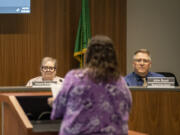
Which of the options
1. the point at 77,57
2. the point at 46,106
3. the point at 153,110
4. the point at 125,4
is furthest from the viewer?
the point at 125,4

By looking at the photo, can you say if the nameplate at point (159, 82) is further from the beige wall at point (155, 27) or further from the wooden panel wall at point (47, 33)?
the beige wall at point (155, 27)

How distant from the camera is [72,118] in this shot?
221 cm

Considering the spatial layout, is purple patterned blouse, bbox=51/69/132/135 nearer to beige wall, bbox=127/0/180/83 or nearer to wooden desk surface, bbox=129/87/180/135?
wooden desk surface, bbox=129/87/180/135

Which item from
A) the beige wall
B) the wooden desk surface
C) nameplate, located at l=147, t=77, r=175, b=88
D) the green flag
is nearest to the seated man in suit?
nameplate, located at l=147, t=77, r=175, b=88

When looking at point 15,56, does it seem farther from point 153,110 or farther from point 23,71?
point 153,110

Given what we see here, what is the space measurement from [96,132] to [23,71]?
3.90 meters

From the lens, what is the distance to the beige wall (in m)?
6.38

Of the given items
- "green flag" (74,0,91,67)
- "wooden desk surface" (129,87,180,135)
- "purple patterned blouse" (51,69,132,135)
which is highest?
"green flag" (74,0,91,67)

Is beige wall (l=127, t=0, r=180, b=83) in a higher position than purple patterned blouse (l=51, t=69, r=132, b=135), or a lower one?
higher

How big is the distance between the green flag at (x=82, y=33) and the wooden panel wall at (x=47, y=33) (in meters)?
0.26

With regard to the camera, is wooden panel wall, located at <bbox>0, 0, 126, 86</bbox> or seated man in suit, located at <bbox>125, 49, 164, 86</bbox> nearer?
seated man in suit, located at <bbox>125, 49, 164, 86</bbox>

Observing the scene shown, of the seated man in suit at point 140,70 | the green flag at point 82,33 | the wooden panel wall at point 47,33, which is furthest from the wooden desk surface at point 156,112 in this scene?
the wooden panel wall at point 47,33

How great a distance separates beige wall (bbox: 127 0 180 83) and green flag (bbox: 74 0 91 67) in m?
0.87

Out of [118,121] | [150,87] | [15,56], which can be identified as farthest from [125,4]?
[118,121]
